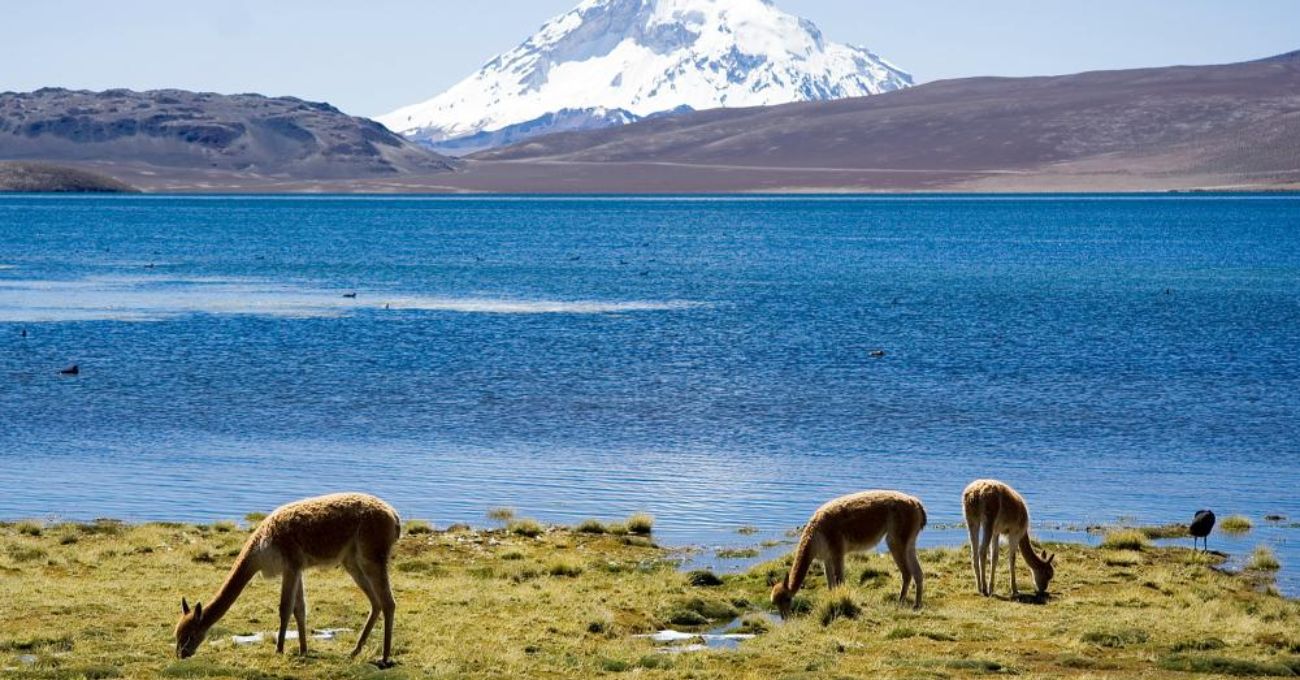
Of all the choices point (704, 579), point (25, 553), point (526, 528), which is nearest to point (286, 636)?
point (704, 579)

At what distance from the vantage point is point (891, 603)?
614 inches

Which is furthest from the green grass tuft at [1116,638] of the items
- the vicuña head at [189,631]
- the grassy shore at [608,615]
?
the vicuña head at [189,631]

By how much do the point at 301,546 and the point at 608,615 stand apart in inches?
134

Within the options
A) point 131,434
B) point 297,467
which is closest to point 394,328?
point 131,434

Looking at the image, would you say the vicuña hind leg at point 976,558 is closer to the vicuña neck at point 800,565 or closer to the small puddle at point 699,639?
the vicuña neck at point 800,565

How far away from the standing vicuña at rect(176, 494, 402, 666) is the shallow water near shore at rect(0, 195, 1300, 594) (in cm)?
781

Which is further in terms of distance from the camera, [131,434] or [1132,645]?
[131,434]

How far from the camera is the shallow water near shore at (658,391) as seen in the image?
23484 mm

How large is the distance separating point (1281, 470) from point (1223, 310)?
34.8 m

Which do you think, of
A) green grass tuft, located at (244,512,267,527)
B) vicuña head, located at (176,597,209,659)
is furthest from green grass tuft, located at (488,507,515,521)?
vicuña head, located at (176,597,209,659)

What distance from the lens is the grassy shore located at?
13.0 m

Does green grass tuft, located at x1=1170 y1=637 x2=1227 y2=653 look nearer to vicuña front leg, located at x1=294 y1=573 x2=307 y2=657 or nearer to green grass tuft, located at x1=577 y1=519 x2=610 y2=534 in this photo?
vicuña front leg, located at x1=294 y1=573 x2=307 y2=657

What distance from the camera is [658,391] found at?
116 feet

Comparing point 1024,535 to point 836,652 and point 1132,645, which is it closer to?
point 1132,645
